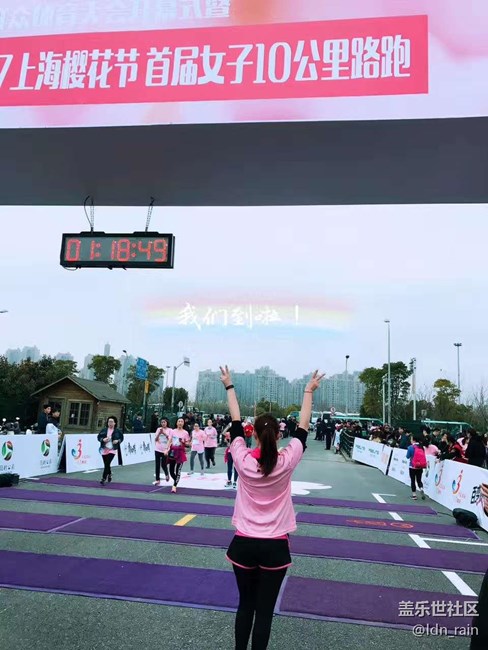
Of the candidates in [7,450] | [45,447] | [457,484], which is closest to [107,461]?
[7,450]


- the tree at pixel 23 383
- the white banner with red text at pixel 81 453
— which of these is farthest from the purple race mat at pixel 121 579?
the tree at pixel 23 383

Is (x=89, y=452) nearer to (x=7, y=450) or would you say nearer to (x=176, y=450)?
(x=7, y=450)

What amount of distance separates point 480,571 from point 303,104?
20.4 feet

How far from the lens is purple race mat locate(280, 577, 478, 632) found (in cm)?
477

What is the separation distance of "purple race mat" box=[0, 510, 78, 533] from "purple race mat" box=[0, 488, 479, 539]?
1347 mm

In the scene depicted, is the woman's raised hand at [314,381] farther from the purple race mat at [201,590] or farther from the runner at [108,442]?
the runner at [108,442]

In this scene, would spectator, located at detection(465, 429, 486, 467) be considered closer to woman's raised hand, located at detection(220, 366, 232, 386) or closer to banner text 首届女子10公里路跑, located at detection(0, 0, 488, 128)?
banner text 首届女子10公里路跑, located at detection(0, 0, 488, 128)

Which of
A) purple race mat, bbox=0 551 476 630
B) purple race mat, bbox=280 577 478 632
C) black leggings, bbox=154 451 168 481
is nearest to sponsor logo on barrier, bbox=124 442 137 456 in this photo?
black leggings, bbox=154 451 168 481

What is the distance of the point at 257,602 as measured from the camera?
321 centimetres

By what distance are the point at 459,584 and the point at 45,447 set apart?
39.9 feet

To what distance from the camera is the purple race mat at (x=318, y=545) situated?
6867mm

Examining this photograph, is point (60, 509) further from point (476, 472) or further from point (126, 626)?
point (476, 472)

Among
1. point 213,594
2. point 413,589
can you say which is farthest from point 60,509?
point 413,589

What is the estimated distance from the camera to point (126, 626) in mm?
4320
